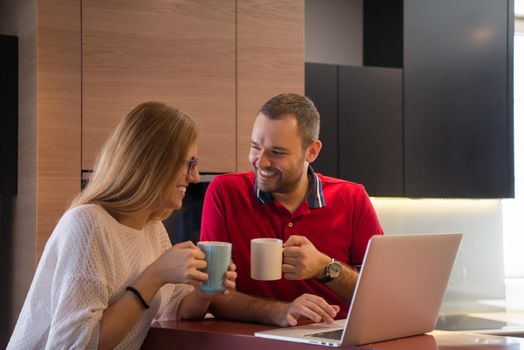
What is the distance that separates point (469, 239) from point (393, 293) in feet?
9.26

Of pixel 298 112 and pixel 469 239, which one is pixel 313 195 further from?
pixel 469 239

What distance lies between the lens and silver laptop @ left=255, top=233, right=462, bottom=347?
1.67 meters

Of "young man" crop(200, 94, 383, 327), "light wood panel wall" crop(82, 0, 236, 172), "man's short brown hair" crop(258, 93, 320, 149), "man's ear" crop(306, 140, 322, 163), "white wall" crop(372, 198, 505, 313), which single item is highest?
"light wood panel wall" crop(82, 0, 236, 172)

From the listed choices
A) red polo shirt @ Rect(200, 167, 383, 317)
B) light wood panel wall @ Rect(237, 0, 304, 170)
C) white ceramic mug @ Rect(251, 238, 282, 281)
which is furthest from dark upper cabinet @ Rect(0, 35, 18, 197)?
white ceramic mug @ Rect(251, 238, 282, 281)

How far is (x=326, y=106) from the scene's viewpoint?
3898mm

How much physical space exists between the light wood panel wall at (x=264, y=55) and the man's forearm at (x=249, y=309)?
145cm

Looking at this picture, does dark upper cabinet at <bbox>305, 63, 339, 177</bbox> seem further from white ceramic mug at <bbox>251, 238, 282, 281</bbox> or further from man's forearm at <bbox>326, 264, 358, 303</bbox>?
white ceramic mug at <bbox>251, 238, 282, 281</bbox>

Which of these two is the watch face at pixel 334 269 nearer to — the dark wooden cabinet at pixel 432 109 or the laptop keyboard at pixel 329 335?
the laptop keyboard at pixel 329 335

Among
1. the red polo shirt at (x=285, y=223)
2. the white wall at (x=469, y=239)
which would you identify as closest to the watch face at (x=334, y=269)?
the red polo shirt at (x=285, y=223)

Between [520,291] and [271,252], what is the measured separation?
3.16m

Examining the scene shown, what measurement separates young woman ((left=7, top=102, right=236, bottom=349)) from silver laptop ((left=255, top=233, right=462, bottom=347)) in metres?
0.28

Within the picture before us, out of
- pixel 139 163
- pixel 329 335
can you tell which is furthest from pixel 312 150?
pixel 329 335

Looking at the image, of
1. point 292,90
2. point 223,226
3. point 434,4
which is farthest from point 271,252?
point 434,4

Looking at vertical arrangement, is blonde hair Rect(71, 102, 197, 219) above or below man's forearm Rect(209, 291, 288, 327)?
above
